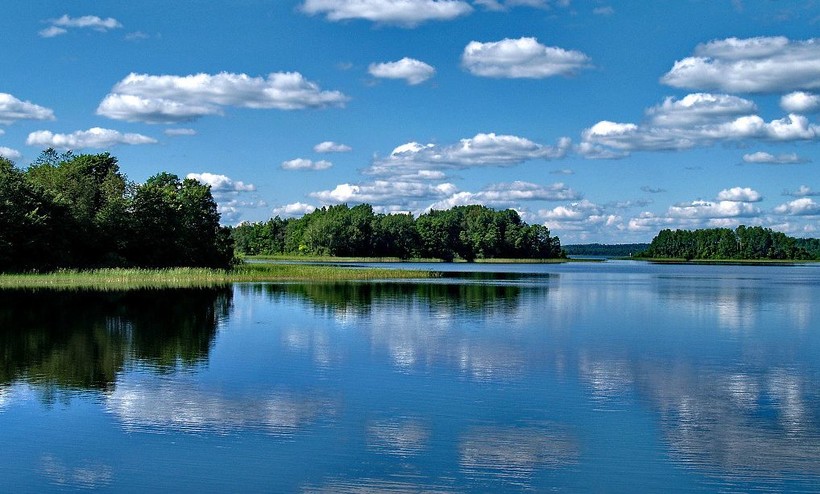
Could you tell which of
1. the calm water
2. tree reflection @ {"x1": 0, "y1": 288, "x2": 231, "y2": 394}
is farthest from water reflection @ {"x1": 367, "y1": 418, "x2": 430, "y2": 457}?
tree reflection @ {"x1": 0, "y1": 288, "x2": 231, "y2": 394}

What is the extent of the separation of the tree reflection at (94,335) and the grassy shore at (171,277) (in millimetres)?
13153

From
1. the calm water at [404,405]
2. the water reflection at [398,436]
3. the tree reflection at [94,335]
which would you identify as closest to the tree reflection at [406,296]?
the tree reflection at [94,335]

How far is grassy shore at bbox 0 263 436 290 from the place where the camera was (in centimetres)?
6425

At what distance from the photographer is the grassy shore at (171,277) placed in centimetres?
6425

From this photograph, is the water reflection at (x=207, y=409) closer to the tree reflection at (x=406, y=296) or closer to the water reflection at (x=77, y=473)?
the water reflection at (x=77, y=473)

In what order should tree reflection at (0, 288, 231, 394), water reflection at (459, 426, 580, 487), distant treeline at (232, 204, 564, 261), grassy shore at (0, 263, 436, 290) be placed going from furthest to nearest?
distant treeline at (232, 204, 564, 261) → grassy shore at (0, 263, 436, 290) → tree reflection at (0, 288, 231, 394) → water reflection at (459, 426, 580, 487)

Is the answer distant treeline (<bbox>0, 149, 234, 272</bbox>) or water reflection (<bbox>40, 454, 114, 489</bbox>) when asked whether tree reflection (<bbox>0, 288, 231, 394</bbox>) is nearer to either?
water reflection (<bbox>40, 454, 114, 489</bbox>)

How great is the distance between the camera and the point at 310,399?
62.4 ft

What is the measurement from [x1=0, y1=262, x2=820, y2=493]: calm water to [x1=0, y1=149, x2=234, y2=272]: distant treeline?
120 ft

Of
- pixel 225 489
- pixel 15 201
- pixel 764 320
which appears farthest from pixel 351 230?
pixel 225 489

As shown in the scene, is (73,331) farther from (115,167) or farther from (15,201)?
(115,167)

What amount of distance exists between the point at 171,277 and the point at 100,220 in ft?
38.4

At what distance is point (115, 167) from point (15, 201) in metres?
33.2

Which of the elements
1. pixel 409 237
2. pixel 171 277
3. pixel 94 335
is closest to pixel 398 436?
pixel 94 335
